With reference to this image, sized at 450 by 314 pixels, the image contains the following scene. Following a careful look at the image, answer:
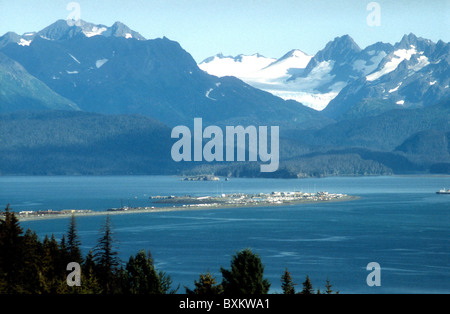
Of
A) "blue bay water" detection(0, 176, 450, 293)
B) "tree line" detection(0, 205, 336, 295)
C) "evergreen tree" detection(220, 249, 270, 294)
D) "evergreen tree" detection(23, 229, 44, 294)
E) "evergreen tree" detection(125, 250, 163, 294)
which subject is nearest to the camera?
"evergreen tree" detection(220, 249, 270, 294)

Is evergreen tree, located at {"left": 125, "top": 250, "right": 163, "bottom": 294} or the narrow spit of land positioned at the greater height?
the narrow spit of land

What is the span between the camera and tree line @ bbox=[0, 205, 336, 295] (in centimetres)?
3322

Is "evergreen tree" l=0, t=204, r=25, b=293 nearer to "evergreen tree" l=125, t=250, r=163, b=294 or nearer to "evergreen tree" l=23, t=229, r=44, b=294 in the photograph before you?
"evergreen tree" l=23, t=229, r=44, b=294

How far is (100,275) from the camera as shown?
5125cm

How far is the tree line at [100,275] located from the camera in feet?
109

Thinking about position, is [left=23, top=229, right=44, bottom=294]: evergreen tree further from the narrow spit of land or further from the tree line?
the narrow spit of land

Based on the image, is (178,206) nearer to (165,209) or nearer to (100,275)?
(165,209)

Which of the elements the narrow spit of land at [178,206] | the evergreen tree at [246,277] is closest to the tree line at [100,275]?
the evergreen tree at [246,277]

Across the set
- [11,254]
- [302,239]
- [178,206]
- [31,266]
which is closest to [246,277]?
[31,266]

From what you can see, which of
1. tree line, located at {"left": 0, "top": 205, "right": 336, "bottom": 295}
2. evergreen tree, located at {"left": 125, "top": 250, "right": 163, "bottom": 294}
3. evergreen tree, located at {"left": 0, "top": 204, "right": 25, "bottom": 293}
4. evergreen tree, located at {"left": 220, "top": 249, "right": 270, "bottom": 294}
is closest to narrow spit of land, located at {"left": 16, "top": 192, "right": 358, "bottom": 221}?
tree line, located at {"left": 0, "top": 205, "right": 336, "bottom": 295}

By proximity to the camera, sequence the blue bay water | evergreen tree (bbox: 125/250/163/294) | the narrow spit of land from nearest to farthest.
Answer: evergreen tree (bbox: 125/250/163/294)
the blue bay water
the narrow spit of land

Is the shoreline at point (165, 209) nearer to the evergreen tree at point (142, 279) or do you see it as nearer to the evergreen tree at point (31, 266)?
the evergreen tree at point (31, 266)

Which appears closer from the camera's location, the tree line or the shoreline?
the tree line
